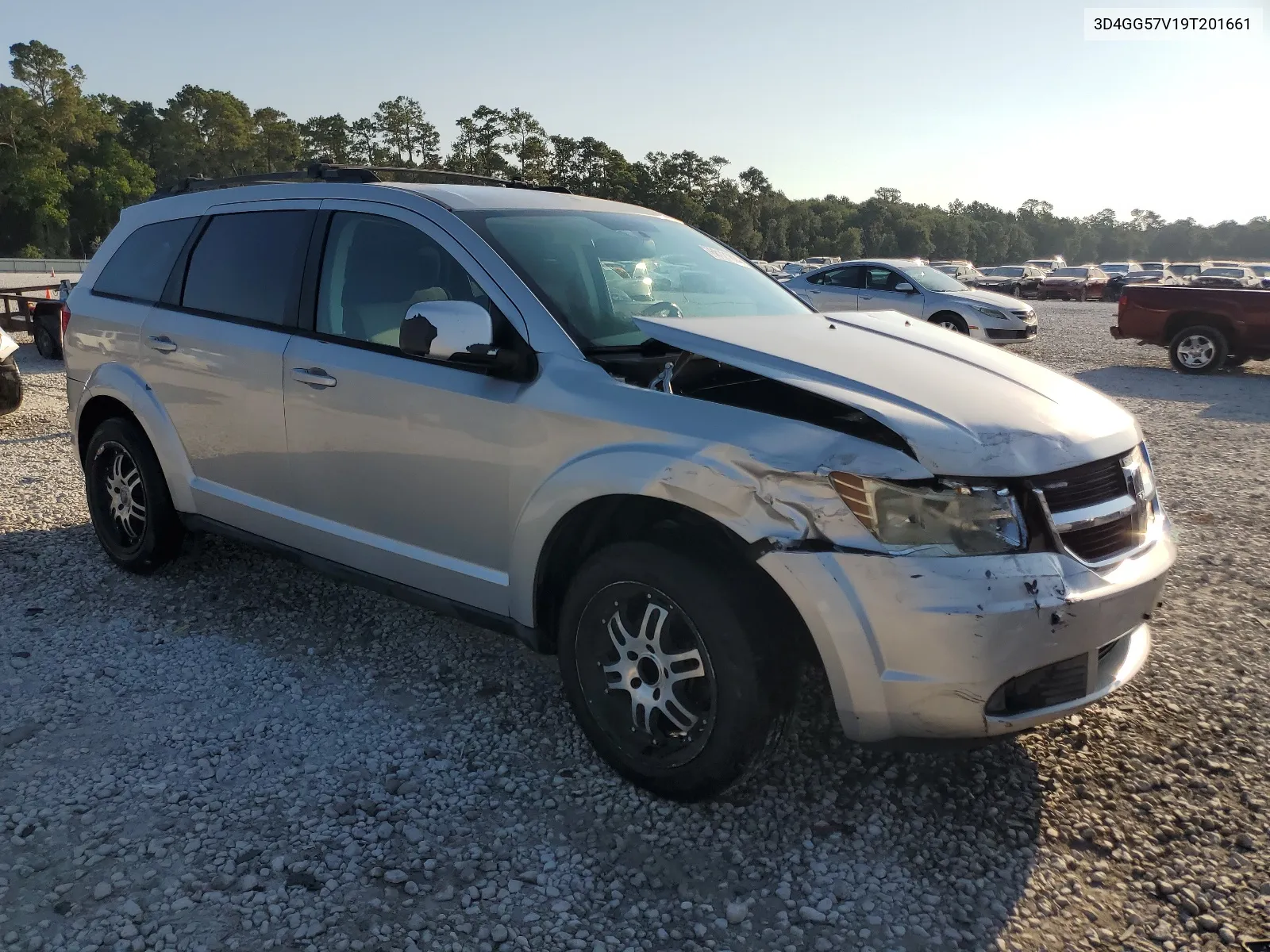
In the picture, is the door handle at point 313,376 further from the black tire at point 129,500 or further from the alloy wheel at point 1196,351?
the alloy wheel at point 1196,351

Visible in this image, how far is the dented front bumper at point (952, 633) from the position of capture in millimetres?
2492

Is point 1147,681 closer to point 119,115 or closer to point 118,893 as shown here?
point 118,893

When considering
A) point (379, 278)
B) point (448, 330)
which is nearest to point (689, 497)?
point (448, 330)

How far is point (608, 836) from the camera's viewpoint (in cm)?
293

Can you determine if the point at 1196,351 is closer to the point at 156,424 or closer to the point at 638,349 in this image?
the point at 638,349

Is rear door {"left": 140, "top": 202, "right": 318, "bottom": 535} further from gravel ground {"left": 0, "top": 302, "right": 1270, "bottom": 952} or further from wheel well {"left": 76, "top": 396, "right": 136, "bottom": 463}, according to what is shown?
gravel ground {"left": 0, "top": 302, "right": 1270, "bottom": 952}

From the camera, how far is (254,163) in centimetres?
9406

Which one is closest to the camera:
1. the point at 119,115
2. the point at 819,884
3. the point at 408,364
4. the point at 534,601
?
the point at 819,884

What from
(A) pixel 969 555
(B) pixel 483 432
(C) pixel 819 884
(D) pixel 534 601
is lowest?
(C) pixel 819 884

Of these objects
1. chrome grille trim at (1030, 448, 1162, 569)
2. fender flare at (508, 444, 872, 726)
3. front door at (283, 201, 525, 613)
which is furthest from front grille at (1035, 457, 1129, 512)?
front door at (283, 201, 525, 613)

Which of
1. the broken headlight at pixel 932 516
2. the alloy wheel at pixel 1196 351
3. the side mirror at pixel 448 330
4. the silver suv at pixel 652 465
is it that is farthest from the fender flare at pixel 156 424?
the alloy wheel at pixel 1196 351

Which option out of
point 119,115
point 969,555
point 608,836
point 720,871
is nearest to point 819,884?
point 720,871

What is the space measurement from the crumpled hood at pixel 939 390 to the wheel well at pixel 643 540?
503 millimetres

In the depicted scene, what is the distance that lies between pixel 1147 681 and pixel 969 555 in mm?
1944
